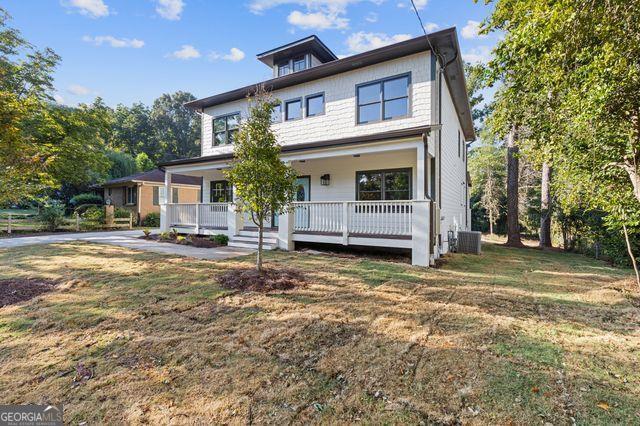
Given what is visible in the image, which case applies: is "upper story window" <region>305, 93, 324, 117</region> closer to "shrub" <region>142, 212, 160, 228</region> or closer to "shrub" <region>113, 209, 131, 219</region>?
"shrub" <region>142, 212, 160, 228</region>

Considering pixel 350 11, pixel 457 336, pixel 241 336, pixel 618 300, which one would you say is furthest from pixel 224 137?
pixel 618 300

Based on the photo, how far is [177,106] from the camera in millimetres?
46219

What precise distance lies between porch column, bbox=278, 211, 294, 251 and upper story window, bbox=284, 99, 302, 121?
169 inches

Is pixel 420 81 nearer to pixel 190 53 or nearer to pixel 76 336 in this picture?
pixel 76 336

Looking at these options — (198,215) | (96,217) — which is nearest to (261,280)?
(198,215)

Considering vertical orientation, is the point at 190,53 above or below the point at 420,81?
above

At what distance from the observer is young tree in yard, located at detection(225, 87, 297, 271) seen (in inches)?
218

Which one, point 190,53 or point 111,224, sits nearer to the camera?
point 190,53

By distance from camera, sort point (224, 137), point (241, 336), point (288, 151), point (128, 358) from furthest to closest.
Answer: point (224, 137) → point (288, 151) → point (241, 336) → point (128, 358)

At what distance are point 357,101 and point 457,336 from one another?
8704 mm

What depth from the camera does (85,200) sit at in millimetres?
23953

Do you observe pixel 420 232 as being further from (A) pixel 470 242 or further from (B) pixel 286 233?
(A) pixel 470 242

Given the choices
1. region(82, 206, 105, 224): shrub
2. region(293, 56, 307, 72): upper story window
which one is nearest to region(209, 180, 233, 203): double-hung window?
region(293, 56, 307, 72): upper story window

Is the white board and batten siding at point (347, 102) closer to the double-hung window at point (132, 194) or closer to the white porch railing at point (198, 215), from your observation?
the white porch railing at point (198, 215)
